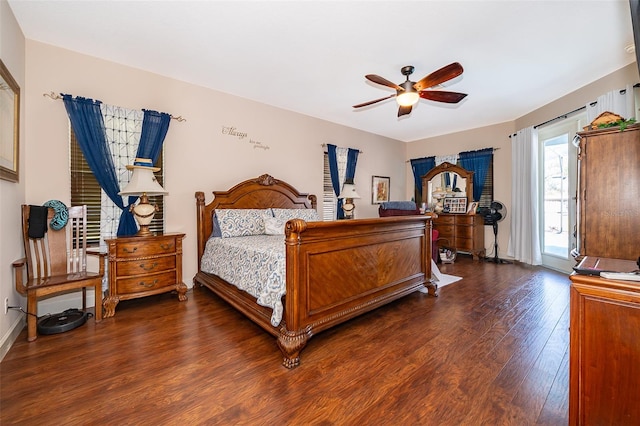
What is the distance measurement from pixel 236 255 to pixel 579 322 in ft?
8.39

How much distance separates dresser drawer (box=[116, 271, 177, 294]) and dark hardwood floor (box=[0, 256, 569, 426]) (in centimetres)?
25

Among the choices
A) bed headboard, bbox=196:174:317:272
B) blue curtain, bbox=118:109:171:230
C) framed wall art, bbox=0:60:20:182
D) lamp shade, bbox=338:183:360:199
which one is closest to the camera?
framed wall art, bbox=0:60:20:182

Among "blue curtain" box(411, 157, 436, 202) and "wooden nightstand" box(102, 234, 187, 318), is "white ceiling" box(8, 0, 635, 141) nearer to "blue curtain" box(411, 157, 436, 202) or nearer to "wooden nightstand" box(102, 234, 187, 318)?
"wooden nightstand" box(102, 234, 187, 318)

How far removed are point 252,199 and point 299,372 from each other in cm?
265

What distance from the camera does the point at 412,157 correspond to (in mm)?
6887

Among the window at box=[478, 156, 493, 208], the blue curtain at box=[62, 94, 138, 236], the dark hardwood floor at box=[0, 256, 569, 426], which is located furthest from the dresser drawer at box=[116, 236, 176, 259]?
the window at box=[478, 156, 493, 208]

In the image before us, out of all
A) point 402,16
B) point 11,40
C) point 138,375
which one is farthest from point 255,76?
point 138,375

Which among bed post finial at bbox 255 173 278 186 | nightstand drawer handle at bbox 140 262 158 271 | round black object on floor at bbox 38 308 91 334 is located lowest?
round black object on floor at bbox 38 308 91 334

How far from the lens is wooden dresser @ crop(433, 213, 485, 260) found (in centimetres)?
537

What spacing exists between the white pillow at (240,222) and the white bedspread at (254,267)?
0.53ft

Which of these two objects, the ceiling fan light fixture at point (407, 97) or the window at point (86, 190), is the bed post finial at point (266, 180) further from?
the ceiling fan light fixture at point (407, 97)

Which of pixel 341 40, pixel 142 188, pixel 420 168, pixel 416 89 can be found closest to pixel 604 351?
pixel 416 89

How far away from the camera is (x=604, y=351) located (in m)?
1.17

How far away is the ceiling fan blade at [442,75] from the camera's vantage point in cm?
234
